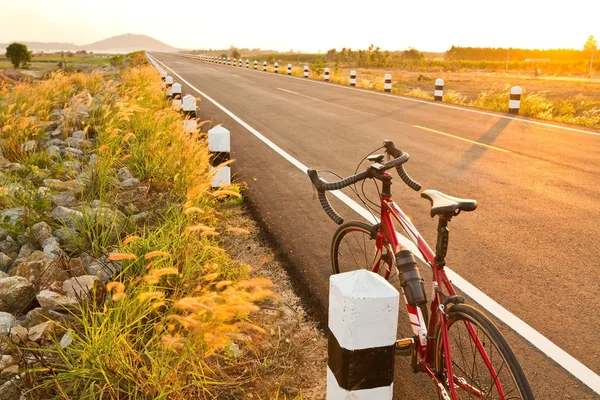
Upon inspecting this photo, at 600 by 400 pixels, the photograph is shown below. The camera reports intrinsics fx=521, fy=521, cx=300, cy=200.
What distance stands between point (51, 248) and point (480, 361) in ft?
12.0

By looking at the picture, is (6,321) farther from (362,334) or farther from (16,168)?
(16,168)

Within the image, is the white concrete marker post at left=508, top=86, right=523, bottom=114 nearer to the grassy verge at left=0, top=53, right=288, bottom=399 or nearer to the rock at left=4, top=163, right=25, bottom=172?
the grassy verge at left=0, top=53, right=288, bottom=399

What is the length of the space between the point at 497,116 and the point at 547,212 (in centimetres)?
888

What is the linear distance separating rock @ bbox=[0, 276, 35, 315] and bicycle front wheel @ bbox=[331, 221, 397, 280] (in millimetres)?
2403

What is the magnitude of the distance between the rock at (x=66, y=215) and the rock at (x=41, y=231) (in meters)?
0.14

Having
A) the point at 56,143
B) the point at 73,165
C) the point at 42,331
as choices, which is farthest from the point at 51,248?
the point at 56,143

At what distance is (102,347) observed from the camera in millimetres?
2828

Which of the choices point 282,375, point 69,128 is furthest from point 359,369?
point 69,128

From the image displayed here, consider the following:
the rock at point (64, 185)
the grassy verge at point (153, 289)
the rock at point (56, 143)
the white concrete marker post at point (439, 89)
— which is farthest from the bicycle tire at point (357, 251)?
Result: the white concrete marker post at point (439, 89)

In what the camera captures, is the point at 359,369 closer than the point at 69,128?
Yes

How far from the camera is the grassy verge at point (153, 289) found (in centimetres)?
277

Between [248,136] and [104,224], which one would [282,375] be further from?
[248,136]

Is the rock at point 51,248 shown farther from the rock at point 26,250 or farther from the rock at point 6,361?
the rock at point 6,361

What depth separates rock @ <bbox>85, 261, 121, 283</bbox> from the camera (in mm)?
4000
